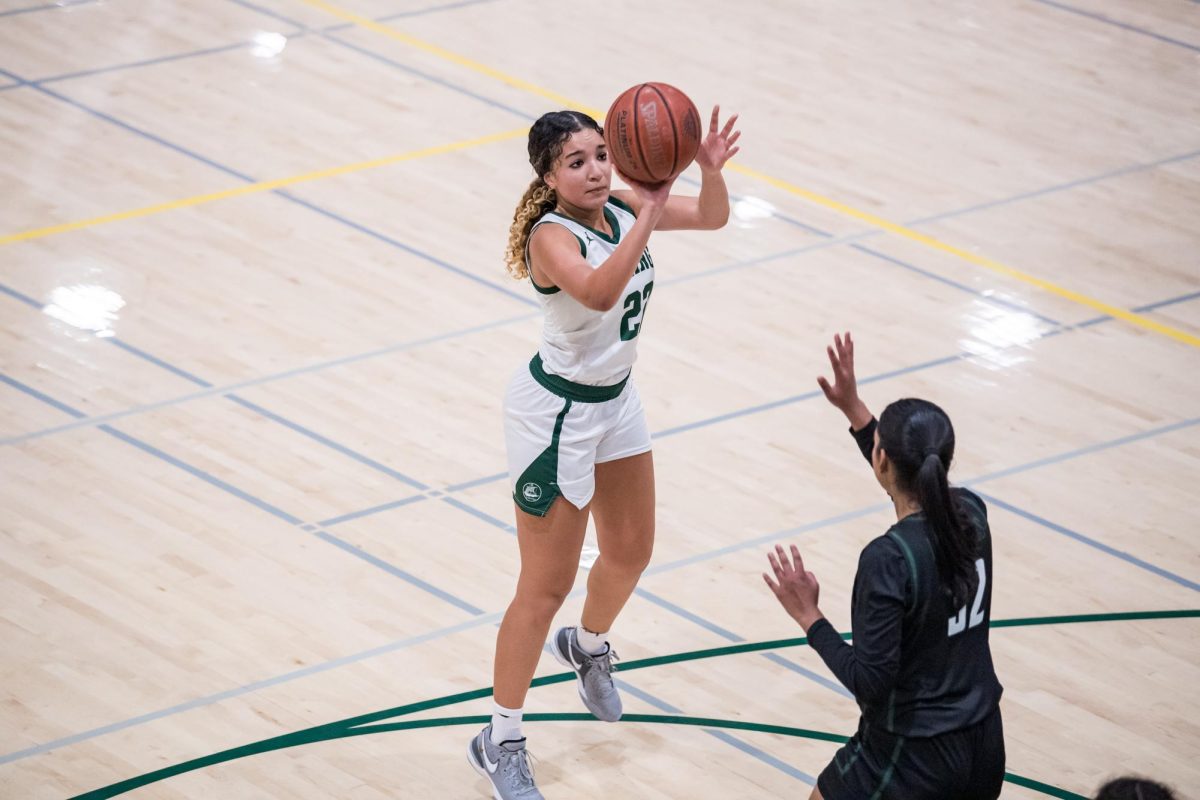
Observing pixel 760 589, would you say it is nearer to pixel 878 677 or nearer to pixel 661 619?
pixel 661 619

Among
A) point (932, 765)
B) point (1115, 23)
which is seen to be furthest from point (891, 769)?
point (1115, 23)

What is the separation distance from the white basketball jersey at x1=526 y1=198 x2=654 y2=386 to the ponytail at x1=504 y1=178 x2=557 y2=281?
Answer: 3cm

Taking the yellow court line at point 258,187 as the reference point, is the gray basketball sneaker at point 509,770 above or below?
below

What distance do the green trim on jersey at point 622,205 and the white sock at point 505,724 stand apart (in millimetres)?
1580

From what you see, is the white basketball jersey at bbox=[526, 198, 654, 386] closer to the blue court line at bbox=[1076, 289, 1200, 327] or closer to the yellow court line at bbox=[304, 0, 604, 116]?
the blue court line at bbox=[1076, 289, 1200, 327]

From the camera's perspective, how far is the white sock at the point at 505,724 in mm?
5570

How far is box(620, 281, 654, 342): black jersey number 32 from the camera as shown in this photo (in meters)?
5.29

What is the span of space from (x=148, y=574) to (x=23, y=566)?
0.46 meters

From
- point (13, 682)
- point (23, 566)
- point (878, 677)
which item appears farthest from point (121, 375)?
point (878, 677)

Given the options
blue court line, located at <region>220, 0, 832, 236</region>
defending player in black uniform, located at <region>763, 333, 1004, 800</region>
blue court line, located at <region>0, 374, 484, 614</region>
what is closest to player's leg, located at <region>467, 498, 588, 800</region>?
blue court line, located at <region>0, 374, 484, 614</region>

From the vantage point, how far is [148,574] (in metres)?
6.79

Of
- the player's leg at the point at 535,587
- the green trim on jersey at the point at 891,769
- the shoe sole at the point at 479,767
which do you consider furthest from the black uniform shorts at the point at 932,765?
the shoe sole at the point at 479,767

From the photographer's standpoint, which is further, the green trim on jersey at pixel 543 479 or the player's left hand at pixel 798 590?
the green trim on jersey at pixel 543 479

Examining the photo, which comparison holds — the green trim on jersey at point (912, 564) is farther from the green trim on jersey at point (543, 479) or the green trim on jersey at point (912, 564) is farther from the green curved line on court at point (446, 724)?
the green curved line on court at point (446, 724)
